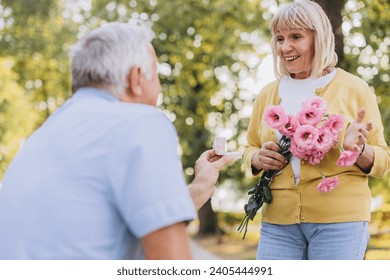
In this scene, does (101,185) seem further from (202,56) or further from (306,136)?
(202,56)

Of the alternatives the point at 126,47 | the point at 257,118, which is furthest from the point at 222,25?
the point at 126,47

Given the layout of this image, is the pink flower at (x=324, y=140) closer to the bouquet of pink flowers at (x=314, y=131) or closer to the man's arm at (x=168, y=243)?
the bouquet of pink flowers at (x=314, y=131)

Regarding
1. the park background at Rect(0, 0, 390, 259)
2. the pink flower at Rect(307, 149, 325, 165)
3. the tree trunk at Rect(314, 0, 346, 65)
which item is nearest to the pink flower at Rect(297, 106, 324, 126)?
the pink flower at Rect(307, 149, 325, 165)

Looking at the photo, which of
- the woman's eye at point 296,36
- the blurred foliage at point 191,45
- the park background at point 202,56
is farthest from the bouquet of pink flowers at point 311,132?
the blurred foliage at point 191,45

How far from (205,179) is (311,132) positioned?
0.56 meters

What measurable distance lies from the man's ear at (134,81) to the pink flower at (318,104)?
3.43ft

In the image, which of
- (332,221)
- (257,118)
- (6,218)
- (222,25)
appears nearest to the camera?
(6,218)

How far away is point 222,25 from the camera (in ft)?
36.6

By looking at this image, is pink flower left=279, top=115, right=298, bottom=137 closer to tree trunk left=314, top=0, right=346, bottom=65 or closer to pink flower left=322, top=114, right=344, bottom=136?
pink flower left=322, top=114, right=344, bottom=136

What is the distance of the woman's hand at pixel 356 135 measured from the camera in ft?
8.22

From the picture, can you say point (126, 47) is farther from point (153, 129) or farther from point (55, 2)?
point (55, 2)

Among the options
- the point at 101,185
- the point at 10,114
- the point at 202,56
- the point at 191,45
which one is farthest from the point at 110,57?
the point at 10,114

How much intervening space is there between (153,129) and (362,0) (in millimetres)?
5230

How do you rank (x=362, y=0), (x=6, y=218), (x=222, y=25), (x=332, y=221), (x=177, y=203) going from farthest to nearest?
(x=222, y=25)
(x=362, y=0)
(x=332, y=221)
(x=6, y=218)
(x=177, y=203)
